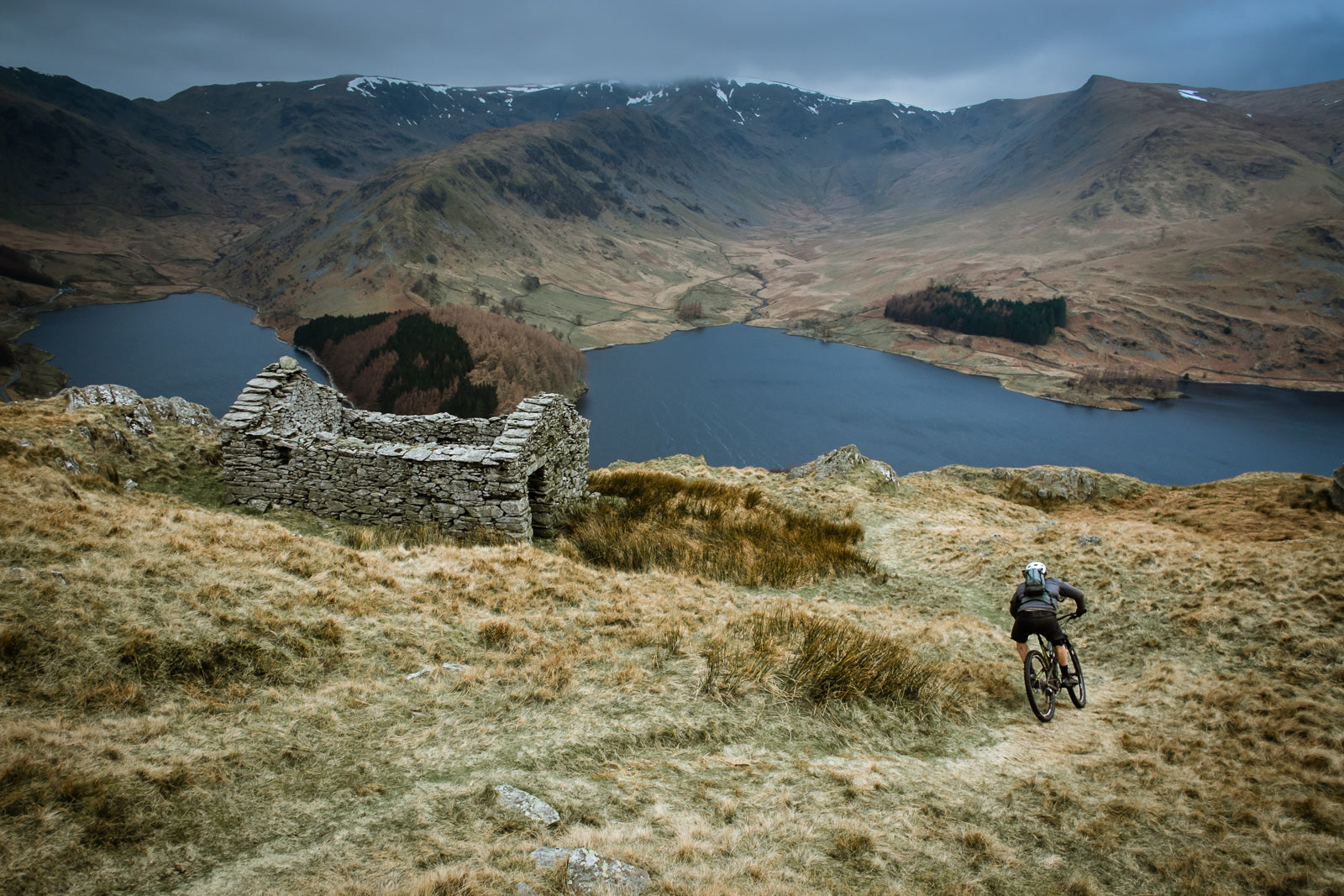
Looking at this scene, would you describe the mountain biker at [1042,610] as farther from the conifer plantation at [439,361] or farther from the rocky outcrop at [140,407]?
the conifer plantation at [439,361]

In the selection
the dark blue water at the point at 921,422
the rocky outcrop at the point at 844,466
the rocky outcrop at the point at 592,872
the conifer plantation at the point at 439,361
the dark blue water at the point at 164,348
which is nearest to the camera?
the rocky outcrop at the point at 592,872

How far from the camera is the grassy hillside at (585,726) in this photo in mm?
4477

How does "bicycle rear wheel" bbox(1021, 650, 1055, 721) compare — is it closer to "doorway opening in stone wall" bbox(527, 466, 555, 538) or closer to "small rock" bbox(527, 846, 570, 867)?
"small rock" bbox(527, 846, 570, 867)

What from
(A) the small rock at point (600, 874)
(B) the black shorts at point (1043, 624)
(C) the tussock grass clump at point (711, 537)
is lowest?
(C) the tussock grass clump at point (711, 537)

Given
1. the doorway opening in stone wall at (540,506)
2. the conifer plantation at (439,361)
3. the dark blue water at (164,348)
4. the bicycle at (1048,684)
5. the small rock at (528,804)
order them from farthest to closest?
1. the dark blue water at (164,348)
2. the conifer plantation at (439,361)
3. the doorway opening in stone wall at (540,506)
4. the bicycle at (1048,684)
5. the small rock at (528,804)

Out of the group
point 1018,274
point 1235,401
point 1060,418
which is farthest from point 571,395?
point 1018,274

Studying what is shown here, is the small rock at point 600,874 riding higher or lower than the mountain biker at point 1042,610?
lower

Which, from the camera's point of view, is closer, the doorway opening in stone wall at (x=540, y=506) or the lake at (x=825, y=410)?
the doorway opening in stone wall at (x=540, y=506)

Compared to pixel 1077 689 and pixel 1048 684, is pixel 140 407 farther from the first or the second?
pixel 1077 689

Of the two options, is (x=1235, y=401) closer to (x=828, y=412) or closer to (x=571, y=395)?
(x=828, y=412)

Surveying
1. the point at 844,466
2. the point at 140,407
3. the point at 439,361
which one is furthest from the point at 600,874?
the point at 439,361

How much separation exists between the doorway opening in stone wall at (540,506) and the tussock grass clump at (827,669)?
6.89 metres

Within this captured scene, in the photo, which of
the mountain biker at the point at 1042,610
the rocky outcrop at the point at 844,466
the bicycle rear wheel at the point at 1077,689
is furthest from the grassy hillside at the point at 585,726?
the rocky outcrop at the point at 844,466

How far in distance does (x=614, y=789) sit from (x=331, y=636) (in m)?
4.06
